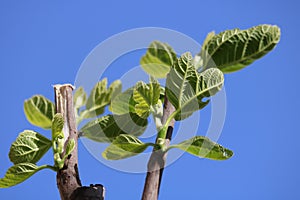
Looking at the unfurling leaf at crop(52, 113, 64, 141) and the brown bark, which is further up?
the unfurling leaf at crop(52, 113, 64, 141)

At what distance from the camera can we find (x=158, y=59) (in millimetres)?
386

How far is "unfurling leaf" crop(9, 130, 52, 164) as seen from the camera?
336 mm

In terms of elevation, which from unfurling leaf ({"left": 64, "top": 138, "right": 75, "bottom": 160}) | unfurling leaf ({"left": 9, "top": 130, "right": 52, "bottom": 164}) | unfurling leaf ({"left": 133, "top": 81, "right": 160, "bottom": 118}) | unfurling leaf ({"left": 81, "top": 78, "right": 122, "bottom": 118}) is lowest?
unfurling leaf ({"left": 64, "top": 138, "right": 75, "bottom": 160})

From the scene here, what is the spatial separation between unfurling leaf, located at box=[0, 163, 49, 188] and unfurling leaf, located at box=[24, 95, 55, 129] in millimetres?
91

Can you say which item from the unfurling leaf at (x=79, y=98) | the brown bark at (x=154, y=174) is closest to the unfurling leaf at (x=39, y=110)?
the unfurling leaf at (x=79, y=98)

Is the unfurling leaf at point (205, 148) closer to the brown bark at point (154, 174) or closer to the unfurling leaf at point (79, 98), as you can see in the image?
the brown bark at point (154, 174)

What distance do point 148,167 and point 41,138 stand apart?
3.9 inches

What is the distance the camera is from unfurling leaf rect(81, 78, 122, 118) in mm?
421

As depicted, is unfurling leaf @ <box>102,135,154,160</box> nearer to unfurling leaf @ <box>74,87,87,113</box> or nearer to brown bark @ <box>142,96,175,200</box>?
brown bark @ <box>142,96,175,200</box>

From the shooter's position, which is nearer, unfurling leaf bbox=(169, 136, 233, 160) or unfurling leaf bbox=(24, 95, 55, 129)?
unfurling leaf bbox=(169, 136, 233, 160)

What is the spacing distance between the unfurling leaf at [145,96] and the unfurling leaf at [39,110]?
125mm

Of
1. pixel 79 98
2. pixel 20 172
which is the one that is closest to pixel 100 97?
pixel 79 98

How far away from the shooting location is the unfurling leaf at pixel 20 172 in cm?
32

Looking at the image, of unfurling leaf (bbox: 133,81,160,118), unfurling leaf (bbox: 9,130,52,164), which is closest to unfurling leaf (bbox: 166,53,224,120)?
unfurling leaf (bbox: 133,81,160,118)
